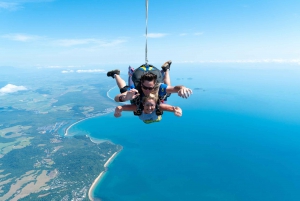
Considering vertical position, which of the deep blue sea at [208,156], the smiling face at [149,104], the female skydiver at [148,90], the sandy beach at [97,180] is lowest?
the sandy beach at [97,180]

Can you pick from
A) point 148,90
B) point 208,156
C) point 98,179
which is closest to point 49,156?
point 98,179

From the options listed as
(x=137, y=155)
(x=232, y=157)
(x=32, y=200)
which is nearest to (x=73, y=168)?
(x=32, y=200)

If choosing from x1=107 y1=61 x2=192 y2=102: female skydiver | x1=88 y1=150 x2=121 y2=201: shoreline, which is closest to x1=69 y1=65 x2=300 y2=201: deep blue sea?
x1=88 y1=150 x2=121 y2=201: shoreline

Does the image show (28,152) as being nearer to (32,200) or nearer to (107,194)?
(32,200)

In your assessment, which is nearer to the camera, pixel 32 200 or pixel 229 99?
pixel 32 200

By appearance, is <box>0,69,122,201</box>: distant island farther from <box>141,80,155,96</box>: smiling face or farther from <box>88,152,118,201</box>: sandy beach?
<box>141,80,155,96</box>: smiling face

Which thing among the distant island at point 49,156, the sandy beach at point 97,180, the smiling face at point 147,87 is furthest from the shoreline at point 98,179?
the smiling face at point 147,87

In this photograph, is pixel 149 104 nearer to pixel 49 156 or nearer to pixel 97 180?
pixel 97 180

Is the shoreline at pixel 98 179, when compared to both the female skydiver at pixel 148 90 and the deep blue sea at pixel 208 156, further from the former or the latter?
the female skydiver at pixel 148 90
